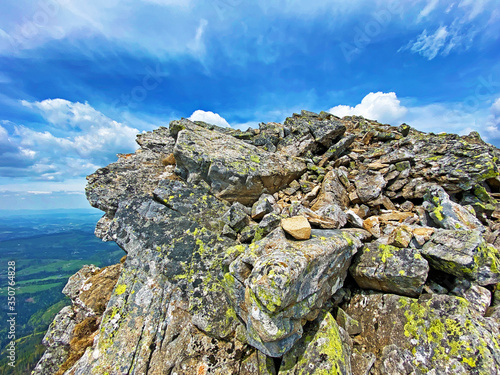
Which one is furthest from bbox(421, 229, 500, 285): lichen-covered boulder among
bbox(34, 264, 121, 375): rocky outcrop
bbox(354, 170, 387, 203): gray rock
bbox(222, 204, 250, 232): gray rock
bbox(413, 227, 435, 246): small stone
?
bbox(34, 264, 121, 375): rocky outcrop

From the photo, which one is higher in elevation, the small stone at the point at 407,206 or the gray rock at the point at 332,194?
the gray rock at the point at 332,194

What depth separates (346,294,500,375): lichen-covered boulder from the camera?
5.23m

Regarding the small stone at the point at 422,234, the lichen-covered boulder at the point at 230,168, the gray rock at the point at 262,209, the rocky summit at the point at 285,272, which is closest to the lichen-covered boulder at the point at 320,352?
the rocky summit at the point at 285,272

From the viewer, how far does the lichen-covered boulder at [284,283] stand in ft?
17.5

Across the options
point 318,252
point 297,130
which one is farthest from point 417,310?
point 297,130

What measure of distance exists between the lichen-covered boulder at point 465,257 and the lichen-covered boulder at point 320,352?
418cm

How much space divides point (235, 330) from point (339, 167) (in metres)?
12.3

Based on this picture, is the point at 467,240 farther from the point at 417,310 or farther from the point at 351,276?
the point at 351,276

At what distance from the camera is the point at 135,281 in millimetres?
8648

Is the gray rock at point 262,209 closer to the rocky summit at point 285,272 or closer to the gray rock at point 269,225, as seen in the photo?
the rocky summit at point 285,272

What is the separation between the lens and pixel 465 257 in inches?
254

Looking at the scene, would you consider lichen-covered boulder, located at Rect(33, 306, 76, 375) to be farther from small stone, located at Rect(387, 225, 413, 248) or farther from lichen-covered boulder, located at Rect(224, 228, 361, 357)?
small stone, located at Rect(387, 225, 413, 248)

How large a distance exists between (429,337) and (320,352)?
A: 3.30 m

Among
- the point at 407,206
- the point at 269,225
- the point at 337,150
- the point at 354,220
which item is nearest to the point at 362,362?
the point at 354,220
